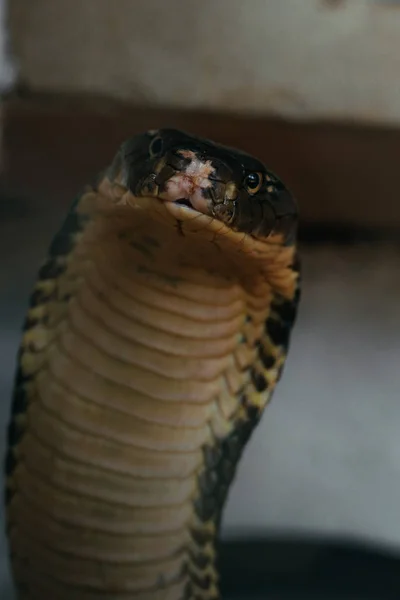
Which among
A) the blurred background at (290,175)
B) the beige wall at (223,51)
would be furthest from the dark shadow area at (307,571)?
the beige wall at (223,51)

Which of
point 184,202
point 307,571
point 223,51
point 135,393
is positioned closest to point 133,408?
point 135,393

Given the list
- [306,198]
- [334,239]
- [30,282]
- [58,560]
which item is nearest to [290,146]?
[306,198]

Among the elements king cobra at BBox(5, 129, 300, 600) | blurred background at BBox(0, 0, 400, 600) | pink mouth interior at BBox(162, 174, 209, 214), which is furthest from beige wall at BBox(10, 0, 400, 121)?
pink mouth interior at BBox(162, 174, 209, 214)

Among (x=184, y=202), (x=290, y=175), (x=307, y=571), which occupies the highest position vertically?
(x=290, y=175)

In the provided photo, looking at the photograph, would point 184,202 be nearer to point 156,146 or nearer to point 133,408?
point 156,146

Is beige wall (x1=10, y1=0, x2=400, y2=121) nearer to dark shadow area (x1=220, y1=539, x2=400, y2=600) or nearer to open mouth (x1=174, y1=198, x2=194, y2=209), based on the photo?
open mouth (x1=174, y1=198, x2=194, y2=209)

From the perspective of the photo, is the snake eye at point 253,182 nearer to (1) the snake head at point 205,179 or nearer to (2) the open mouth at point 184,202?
(1) the snake head at point 205,179

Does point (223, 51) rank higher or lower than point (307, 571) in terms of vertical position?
higher
